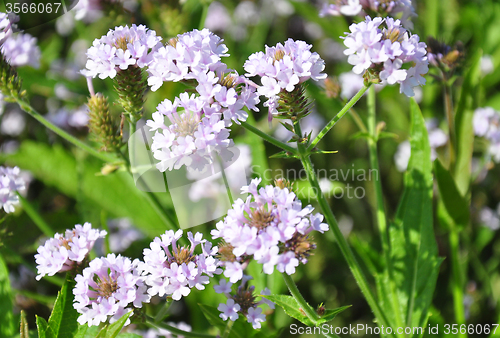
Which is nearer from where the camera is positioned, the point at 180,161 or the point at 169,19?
the point at 180,161

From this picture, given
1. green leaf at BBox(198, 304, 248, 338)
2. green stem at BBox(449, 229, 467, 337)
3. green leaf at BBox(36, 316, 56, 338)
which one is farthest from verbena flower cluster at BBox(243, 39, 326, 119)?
green stem at BBox(449, 229, 467, 337)

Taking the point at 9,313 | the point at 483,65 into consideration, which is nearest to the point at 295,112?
the point at 9,313

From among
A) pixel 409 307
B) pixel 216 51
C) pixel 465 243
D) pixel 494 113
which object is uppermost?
pixel 216 51

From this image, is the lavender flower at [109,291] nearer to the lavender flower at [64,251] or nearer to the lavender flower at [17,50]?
the lavender flower at [64,251]

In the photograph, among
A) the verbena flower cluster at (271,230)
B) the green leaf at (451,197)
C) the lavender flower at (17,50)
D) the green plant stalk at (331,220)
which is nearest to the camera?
the verbena flower cluster at (271,230)

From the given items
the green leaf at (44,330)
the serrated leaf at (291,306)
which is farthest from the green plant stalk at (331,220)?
the green leaf at (44,330)

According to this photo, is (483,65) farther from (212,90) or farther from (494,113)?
(212,90)
